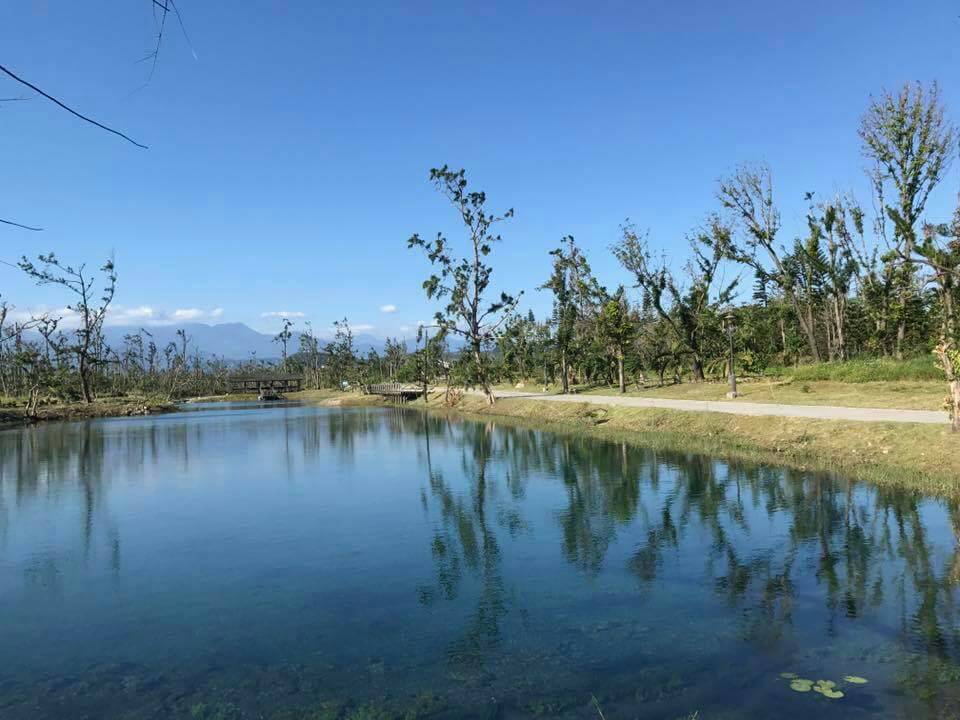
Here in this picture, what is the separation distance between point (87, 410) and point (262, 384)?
43.2 meters

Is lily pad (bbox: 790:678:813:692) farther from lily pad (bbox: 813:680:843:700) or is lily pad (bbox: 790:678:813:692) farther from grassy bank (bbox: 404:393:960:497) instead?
grassy bank (bbox: 404:393:960:497)

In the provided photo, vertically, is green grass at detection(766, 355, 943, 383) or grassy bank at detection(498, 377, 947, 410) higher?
green grass at detection(766, 355, 943, 383)

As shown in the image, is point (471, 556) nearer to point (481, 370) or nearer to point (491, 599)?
point (491, 599)

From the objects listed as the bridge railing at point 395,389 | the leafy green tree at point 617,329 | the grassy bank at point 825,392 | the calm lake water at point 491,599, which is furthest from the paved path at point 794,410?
the bridge railing at point 395,389

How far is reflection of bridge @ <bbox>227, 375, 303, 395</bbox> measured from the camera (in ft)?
305

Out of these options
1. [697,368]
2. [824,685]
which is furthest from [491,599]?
[697,368]

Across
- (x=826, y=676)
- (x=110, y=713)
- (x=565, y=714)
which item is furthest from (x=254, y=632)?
(x=826, y=676)

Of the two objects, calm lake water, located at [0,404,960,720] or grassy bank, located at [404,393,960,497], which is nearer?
calm lake water, located at [0,404,960,720]

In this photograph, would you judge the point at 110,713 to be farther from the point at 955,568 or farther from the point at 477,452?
the point at 477,452

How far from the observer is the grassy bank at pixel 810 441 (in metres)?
14.8

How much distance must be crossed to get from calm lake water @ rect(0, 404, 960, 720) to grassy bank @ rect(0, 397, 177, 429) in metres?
34.4

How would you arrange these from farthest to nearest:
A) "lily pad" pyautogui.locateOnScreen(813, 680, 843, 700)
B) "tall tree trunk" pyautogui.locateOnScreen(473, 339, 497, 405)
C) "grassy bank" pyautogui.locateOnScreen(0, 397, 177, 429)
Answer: "grassy bank" pyautogui.locateOnScreen(0, 397, 177, 429) < "tall tree trunk" pyautogui.locateOnScreen(473, 339, 497, 405) < "lily pad" pyautogui.locateOnScreen(813, 680, 843, 700)

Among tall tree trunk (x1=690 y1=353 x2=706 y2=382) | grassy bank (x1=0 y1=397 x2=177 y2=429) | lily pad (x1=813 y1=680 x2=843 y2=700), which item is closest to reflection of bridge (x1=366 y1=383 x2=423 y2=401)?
grassy bank (x1=0 y1=397 x2=177 y2=429)

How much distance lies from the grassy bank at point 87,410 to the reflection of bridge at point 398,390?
2025cm
